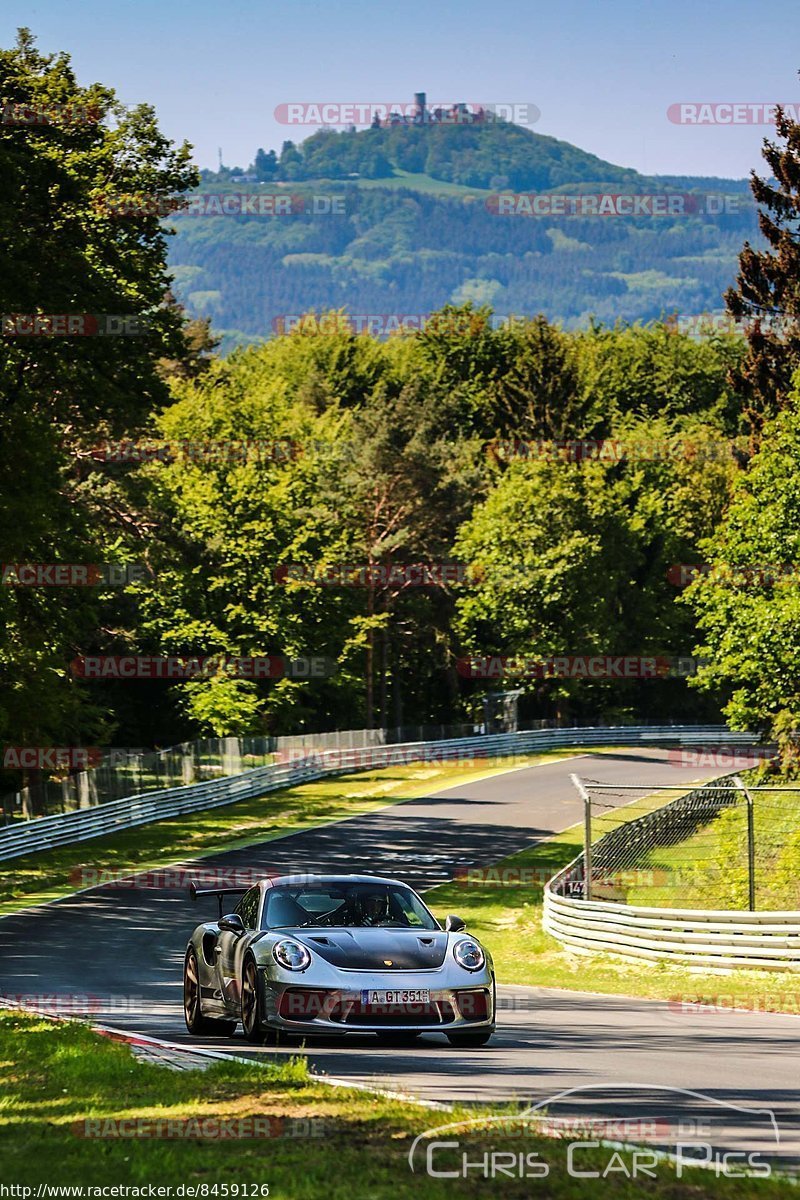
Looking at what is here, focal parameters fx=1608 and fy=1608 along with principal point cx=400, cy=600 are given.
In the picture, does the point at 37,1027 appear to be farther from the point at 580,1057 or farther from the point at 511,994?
the point at 511,994

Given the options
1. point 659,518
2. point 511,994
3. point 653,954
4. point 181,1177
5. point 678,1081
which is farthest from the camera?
point 659,518

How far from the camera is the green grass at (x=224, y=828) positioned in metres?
35.5

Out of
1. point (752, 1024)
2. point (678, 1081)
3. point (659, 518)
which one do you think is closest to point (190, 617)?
point (659, 518)

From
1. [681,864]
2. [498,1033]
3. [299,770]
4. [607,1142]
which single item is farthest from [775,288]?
[607,1142]

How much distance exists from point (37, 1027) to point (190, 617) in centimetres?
5136

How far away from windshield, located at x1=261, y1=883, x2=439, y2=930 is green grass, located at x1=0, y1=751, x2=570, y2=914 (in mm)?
18394

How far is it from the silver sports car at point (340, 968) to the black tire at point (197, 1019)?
1 centimetres

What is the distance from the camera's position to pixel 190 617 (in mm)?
65000

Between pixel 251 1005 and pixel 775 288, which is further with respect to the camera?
pixel 775 288

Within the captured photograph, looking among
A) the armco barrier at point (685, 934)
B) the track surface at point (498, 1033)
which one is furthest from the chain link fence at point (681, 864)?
the track surface at point (498, 1033)

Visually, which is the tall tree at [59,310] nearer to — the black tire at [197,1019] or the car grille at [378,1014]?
the black tire at [197,1019]

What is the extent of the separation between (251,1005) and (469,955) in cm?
176

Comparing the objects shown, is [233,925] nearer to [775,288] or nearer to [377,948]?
[377,948]

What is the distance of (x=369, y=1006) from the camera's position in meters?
12.0
